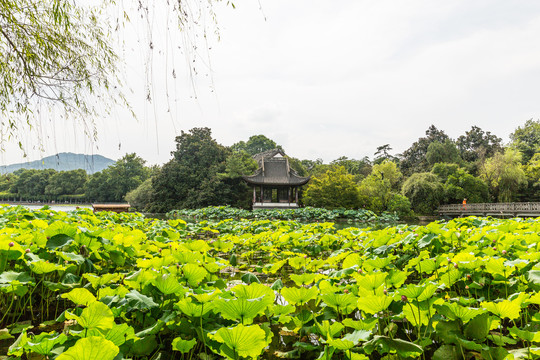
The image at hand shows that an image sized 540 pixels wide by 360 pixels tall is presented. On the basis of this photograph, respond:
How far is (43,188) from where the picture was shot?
28406 millimetres

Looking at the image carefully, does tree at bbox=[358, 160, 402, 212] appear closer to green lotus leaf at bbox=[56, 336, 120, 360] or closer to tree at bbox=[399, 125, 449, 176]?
tree at bbox=[399, 125, 449, 176]

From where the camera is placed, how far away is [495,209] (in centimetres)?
1531

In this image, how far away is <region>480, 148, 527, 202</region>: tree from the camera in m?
18.1

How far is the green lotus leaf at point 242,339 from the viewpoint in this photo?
751 mm

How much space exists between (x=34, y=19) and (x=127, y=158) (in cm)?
3063

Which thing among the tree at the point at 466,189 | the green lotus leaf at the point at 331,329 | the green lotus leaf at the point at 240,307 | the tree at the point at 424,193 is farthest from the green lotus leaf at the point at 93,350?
the tree at the point at 466,189

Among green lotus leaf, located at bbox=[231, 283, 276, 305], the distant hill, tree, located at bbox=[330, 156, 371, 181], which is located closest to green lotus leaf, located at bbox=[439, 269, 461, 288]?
green lotus leaf, located at bbox=[231, 283, 276, 305]

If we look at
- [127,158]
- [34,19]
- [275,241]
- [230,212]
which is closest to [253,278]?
[275,241]

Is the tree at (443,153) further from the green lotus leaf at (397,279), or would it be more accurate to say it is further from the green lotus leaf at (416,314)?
the green lotus leaf at (416,314)

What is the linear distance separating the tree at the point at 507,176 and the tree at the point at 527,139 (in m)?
5.04

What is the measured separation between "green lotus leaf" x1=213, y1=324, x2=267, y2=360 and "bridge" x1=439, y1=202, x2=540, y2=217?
57.4 feet

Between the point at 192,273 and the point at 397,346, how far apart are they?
770 mm

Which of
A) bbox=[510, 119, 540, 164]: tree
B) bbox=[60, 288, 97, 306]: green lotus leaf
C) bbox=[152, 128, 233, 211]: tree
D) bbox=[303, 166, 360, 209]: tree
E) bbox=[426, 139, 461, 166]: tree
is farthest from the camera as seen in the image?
bbox=[426, 139, 461, 166]: tree

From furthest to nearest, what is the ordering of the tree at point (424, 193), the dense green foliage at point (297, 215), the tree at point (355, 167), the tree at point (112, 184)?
1. the tree at point (355, 167)
2. the tree at point (112, 184)
3. the tree at point (424, 193)
4. the dense green foliage at point (297, 215)
